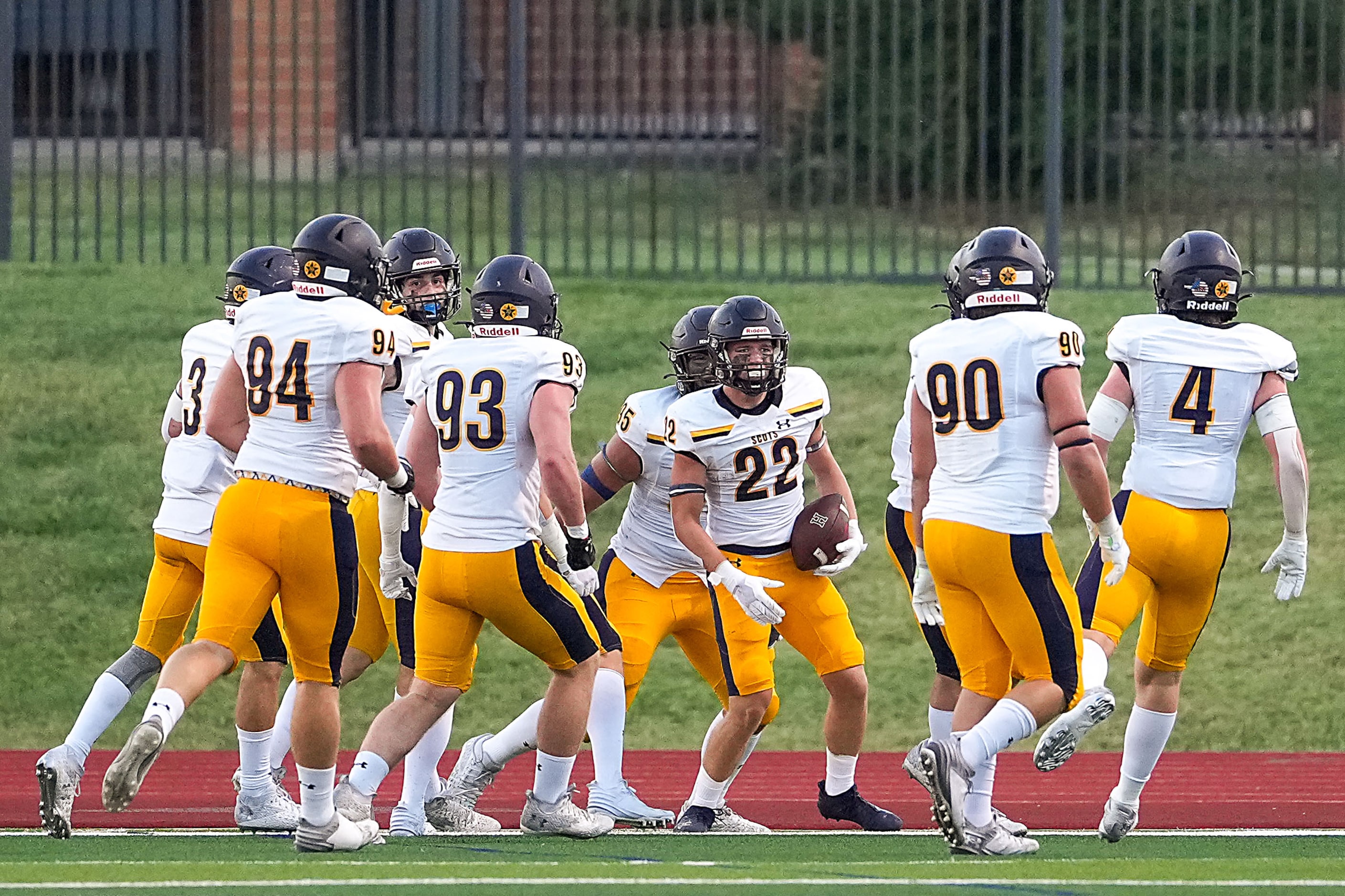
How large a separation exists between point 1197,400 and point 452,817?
9.30ft

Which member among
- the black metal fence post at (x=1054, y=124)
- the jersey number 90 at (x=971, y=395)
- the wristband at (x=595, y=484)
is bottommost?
the wristband at (x=595, y=484)

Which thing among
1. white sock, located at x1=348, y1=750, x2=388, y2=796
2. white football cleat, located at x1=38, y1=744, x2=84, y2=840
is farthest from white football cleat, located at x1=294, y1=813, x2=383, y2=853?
white football cleat, located at x1=38, y1=744, x2=84, y2=840

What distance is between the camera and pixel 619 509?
11625 mm

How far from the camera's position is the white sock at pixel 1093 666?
21.5 feet

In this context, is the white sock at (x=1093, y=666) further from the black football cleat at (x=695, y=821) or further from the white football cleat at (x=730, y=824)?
the black football cleat at (x=695, y=821)

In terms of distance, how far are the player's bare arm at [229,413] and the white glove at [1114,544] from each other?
2677 millimetres

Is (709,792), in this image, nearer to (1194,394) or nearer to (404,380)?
(404,380)

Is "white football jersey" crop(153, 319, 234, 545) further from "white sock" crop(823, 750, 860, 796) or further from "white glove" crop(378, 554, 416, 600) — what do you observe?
"white sock" crop(823, 750, 860, 796)

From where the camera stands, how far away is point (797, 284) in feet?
46.8

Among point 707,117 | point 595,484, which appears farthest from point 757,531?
point 707,117

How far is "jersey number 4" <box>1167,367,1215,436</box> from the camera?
6863mm


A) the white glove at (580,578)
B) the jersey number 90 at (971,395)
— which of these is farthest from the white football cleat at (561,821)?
the jersey number 90 at (971,395)

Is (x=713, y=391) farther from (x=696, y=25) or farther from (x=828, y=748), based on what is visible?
(x=696, y=25)

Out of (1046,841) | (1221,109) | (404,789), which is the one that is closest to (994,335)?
(1046,841)
